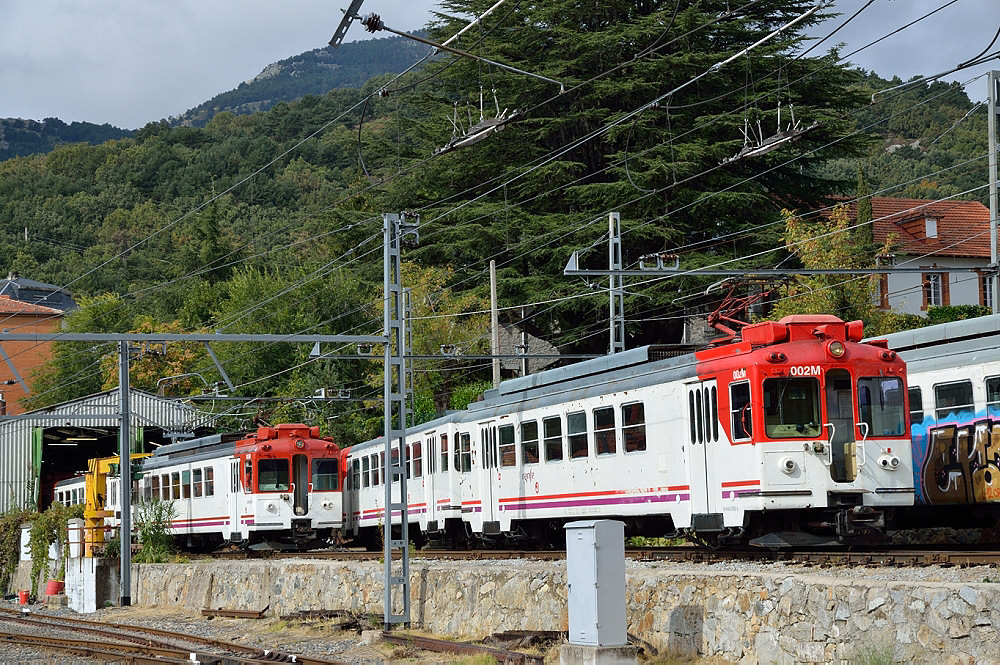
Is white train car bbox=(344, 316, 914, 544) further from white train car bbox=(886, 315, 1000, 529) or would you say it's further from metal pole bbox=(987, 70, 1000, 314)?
metal pole bbox=(987, 70, 1000, 314)

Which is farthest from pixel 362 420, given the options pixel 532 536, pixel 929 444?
pixel 929 444

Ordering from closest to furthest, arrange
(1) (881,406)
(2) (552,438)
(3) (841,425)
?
1. (3) (841,425)
2. (1) (881,406)
3. (2) (552,438)

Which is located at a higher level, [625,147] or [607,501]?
[625,147]

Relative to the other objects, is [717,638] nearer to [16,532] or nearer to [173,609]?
[173,609]

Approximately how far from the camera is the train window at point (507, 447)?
71.5 ft

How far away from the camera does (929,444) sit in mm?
18000

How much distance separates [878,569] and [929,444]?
15.6ft

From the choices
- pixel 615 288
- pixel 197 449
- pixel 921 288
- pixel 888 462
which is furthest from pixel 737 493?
pixel 921 288

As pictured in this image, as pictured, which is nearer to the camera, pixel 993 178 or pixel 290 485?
pixel 993 178

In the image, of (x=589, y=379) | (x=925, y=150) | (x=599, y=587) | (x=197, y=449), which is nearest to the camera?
(x=599, y=587)

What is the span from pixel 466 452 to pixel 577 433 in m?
4.97

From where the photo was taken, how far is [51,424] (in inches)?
2067

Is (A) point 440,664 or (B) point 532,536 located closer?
(A) point 440,664

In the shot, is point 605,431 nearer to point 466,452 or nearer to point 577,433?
point 577,433
